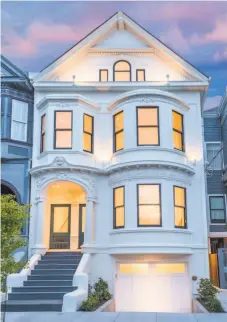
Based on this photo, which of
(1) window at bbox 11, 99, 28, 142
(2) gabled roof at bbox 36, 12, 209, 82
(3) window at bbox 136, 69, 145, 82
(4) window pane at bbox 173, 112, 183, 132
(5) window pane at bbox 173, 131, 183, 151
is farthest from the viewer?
(3) window at bbox 136, 69, 145, 82

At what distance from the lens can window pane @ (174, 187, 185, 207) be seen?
39.1 feet

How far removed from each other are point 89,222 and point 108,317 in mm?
4123

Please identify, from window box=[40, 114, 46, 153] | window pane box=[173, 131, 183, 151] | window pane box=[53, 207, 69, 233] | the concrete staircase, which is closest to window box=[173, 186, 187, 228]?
window pane box=[173, 131, 183, 151]

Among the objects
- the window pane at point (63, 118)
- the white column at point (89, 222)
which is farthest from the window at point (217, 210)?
the window pane at point (63, 118)

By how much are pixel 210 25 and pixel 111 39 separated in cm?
799

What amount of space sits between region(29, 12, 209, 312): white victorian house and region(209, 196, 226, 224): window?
5646mm

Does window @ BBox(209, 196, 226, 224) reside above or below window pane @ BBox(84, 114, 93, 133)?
below

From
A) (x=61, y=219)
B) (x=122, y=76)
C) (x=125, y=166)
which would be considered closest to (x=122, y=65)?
(x=122, y=76)

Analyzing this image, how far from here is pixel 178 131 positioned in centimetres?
1254

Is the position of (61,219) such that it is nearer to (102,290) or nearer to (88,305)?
(102,290)

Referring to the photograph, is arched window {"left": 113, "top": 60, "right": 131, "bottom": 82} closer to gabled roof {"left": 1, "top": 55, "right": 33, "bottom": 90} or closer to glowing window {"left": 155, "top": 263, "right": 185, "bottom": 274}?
gabled roof {"left": 1, "top": 55, "right": 33, "bottom": 90}

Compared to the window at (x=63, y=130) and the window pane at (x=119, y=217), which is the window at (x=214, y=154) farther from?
the window at (x=63, y=130)

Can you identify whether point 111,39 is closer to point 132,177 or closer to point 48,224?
point 132,177

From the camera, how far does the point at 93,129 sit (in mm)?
12828
